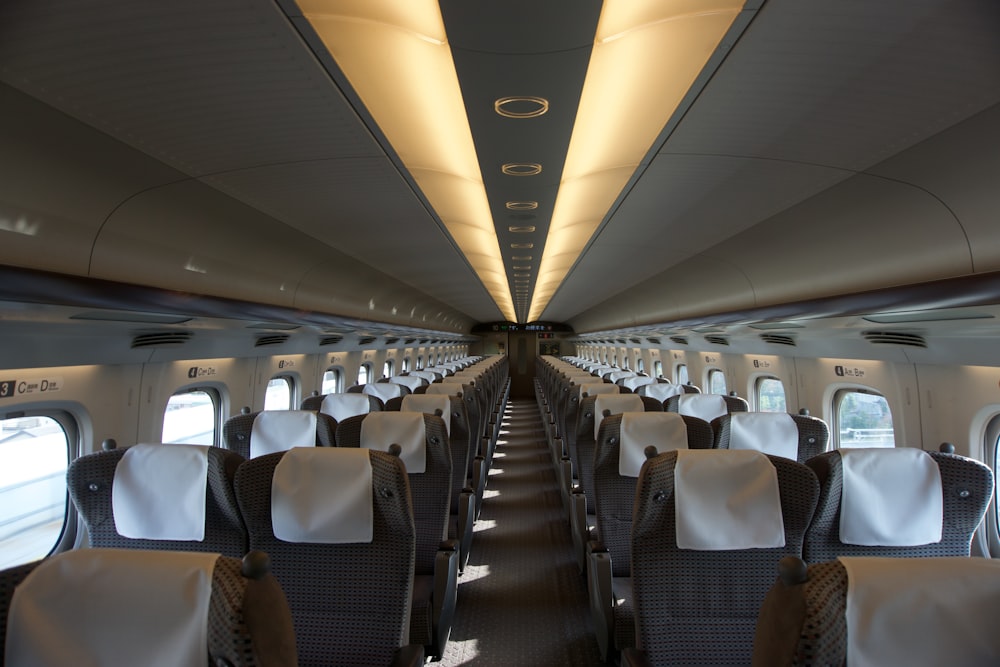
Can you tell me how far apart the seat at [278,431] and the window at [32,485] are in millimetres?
1584

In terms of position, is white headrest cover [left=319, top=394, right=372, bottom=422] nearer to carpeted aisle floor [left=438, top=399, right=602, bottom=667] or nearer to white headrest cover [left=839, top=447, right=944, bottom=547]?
carpeted aisle floor [left=438, top=399, right=602, bottom=667]

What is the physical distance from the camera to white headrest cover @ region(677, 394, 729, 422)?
5988 mm

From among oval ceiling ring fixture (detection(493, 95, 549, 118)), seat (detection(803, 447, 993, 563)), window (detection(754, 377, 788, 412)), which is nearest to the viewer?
oval ceiling ring fixture (detection(493, 95, 549, 118))

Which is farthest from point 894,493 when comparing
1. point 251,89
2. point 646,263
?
point 646,263

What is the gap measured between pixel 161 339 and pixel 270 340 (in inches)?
89.9

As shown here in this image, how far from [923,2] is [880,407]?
6.19 meters

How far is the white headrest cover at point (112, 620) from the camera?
49.7 inches

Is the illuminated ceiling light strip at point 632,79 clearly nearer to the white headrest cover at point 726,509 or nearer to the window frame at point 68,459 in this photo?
the white headrest cover at point 726,509

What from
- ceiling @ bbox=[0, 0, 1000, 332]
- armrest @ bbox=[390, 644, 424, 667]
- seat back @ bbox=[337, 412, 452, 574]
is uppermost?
ceiling @ bbox=[0, 0, 1000, 332]

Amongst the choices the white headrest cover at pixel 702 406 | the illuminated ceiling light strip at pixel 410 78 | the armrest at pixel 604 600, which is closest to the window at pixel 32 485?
the illuminated ceiling light strip at pixel 410 78

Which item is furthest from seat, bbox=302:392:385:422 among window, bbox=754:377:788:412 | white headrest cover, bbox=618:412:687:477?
window, bbox=754:377:788:412

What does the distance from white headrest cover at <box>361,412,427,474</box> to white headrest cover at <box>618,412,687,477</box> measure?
151cm

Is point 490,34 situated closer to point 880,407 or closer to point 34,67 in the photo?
point 34,67

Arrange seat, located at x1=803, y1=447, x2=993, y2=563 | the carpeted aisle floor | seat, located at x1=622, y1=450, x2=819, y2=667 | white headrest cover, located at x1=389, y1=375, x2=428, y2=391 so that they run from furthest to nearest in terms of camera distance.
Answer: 1. white headrest cover, located at x1=389, y1=375, x2=428, y2=391
2. the carpeted aisle floor
3. seat, located at x1=803, y1=447, x2=993, y2=563
4. seat, located at x1=622, y1=450, x2=819, y2=667
